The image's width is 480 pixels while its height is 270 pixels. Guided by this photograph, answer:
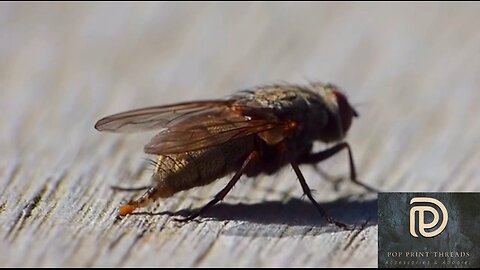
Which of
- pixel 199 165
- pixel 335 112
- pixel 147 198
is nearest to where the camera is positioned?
pixel 147 198

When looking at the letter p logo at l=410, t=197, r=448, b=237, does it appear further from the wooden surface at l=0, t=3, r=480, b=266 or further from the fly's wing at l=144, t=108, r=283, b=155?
the fly's wing at l=144, t=108, r=283, b=155

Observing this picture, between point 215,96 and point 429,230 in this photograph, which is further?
point 215,96

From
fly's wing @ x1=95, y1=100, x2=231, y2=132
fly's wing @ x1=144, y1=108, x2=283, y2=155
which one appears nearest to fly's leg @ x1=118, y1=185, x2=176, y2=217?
fly's wing @ x1=144, y1=108, x2=283, y2=155

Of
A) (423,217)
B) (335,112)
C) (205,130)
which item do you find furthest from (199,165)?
(423,217)

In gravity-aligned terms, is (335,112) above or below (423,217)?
below

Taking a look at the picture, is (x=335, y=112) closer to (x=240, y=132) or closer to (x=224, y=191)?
(x=240, y=132)

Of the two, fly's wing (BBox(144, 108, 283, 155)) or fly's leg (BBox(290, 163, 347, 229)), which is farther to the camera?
fly's wing (BBox(144, 108, 283, 155))

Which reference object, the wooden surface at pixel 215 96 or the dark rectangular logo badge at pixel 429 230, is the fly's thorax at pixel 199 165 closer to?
the wooden surface at pixel 215 96

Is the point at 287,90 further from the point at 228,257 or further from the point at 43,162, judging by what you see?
the point at 228,257
